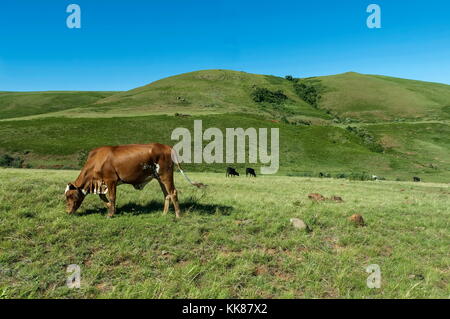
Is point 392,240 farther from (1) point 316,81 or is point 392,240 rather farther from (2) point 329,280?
(1) point 316,81

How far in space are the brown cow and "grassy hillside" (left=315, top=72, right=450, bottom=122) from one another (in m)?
114

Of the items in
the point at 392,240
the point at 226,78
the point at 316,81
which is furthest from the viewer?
the point at 316,81

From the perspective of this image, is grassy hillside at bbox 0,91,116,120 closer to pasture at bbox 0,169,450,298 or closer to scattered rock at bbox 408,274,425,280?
pasture at bbox 0,169,450,298

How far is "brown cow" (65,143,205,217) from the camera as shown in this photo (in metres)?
9.67

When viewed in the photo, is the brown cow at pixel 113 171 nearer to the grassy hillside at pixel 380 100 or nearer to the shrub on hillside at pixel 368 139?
the shrub on hillside at pixel 368 139

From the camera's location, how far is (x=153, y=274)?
7.01 m

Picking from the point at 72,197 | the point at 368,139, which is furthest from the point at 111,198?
the point at 368,139

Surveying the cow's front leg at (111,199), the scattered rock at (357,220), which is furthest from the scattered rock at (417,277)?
the cow's front leg at (111,199)

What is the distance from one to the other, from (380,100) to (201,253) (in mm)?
142485

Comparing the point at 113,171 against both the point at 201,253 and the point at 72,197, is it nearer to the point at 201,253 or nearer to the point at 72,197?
the point at 72,197

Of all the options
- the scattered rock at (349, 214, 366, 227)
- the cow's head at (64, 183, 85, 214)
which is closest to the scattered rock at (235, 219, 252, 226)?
the scattered rock at (349, 214, 366, 227)
